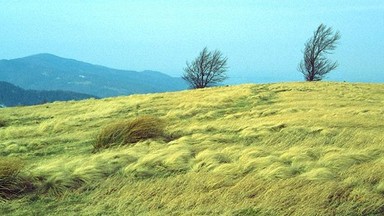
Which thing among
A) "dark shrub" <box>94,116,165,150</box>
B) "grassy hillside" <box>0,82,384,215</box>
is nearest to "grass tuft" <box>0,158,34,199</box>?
"grassy hillside" <box>0,82,384,215</box>

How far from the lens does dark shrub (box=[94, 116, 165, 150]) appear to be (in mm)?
11688

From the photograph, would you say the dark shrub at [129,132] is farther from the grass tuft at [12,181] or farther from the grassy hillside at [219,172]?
the grass tuft at [12,181]

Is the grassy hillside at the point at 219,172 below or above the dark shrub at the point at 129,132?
below

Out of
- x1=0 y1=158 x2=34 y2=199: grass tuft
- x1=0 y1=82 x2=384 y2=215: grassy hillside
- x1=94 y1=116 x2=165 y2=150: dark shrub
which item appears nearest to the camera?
x1=0 y1=82 x2=384 y2=215: grassy hillside

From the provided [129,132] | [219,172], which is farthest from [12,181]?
[129,132]

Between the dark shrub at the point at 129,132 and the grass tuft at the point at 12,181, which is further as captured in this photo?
the dark shrub at the point at 129,132

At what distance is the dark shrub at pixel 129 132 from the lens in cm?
1169

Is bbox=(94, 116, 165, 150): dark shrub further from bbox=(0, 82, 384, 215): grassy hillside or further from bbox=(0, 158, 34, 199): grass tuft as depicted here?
bbox=(0, 158, 34, 199): grass tuft

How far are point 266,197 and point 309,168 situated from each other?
1.75 m

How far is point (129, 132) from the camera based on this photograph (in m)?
12.0

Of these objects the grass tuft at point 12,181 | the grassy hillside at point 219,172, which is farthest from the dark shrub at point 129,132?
the grass tuft at point 12,181

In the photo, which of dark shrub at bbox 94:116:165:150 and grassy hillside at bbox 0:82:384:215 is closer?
grassy hillside at bbox 0:82:384:215

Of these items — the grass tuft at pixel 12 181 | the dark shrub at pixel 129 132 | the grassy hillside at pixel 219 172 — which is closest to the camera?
the grassy hillside at pixel 219 172

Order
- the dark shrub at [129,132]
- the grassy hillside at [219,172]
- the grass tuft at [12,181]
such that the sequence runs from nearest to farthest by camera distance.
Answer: the grassy hillside at [219,172] < the grass tuft at [12,181] < the dark shrub at [129,132]
